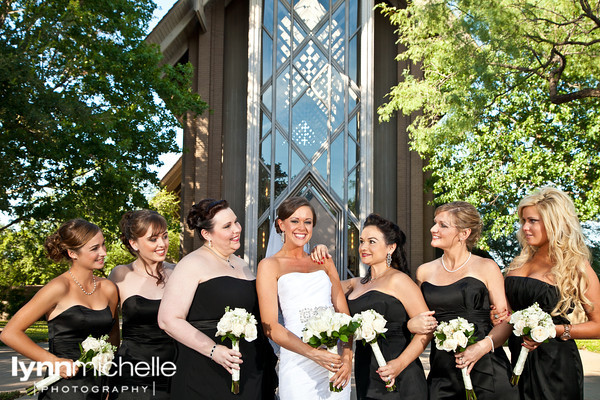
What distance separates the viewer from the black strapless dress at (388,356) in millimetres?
4195

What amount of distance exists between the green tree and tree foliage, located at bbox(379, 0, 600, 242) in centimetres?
701

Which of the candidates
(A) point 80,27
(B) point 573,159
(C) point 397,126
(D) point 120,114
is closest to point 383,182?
(C) point 397,126

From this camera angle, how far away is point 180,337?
3.71 meters

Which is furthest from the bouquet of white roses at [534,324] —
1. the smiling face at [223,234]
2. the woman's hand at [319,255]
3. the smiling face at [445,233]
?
the smiling face at [223,234]

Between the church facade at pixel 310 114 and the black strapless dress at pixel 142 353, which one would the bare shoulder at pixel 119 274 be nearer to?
the black strapless dress at pixel 142 353

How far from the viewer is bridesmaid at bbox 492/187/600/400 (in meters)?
4.38

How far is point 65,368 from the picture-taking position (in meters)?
3.95

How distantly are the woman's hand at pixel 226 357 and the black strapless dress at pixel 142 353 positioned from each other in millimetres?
872

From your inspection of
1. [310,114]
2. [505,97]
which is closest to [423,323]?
[505,97]

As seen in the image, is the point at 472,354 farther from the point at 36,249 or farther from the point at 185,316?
the point at 36,249

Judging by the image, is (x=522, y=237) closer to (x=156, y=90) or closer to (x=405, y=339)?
(x=405, y=339)

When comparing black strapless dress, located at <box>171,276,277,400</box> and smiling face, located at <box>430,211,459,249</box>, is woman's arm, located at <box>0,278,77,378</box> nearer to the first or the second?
black strapless dress, located at <box>171,276,277,400</box>

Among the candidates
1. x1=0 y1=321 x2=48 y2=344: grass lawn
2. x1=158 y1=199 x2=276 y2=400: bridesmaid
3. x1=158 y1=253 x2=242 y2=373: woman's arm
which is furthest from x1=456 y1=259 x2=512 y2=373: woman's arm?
x1=0 y1=321 x2=48 y2=344: grass lawn

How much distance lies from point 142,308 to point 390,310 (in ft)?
6.38
